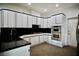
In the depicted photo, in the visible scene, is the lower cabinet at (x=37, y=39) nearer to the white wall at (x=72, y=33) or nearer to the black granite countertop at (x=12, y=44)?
the black granite countertop at (x=12, y=44)

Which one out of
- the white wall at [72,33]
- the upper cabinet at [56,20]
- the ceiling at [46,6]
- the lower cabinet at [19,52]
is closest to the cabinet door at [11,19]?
the ceiling at [46,6]

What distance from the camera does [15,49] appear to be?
1.29m

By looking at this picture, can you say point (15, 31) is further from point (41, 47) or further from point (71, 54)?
point (71, 54)

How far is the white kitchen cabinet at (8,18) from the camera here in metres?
1.33

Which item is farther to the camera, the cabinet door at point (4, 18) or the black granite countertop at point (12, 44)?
the cabinet door at point (4, 18)

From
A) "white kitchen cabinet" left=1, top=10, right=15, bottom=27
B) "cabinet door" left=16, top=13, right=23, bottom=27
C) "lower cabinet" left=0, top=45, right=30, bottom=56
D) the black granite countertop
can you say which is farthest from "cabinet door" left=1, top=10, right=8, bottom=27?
"lower cabinet" left=0, top=45, right=30, bottom=56

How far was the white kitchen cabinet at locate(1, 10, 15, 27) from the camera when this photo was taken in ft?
4.36

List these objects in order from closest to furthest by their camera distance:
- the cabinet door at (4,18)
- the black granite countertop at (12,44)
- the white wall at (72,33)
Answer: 1. the black granite countertop at (12,44)
2. the cabinet door at (4,18)
3. the white wall at (72,33)

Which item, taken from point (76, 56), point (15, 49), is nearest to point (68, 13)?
point (76, 56)

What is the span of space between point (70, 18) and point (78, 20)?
0.50 ft

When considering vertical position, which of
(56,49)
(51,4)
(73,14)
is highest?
(51,4)

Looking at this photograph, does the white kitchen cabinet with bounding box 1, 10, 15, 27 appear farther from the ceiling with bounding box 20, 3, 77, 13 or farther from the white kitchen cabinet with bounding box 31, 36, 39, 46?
the white kitchen cabinet with bounding box 31, 36, 39, 46

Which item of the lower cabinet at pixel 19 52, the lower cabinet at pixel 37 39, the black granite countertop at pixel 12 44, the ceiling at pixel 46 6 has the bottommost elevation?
the lower cabinet at pixel 19 52

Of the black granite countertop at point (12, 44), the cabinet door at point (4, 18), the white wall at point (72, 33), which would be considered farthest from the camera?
the white wall at point (72, 33)
